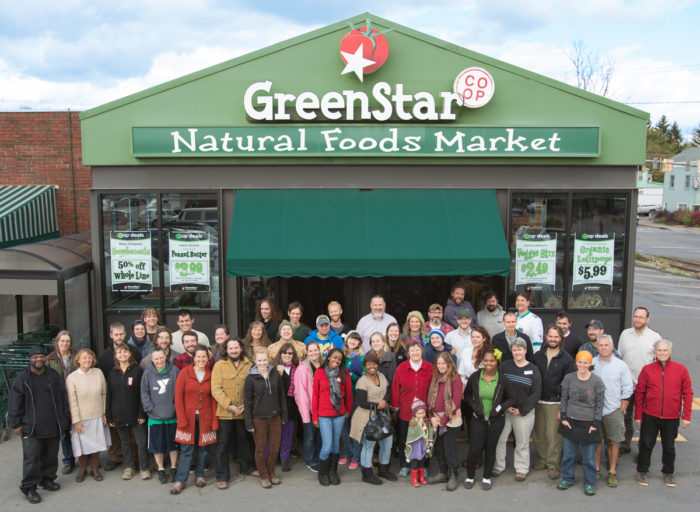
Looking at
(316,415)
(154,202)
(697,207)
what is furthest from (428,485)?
(697,207)

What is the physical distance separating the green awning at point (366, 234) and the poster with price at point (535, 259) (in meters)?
0.92

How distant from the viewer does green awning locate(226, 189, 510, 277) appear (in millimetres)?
9172

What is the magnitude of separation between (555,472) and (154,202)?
774 cm

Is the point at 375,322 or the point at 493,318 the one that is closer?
the point at 375,322

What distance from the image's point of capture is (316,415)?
22.6 feet

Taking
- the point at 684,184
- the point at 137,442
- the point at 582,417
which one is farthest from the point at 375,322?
the point at 684,184

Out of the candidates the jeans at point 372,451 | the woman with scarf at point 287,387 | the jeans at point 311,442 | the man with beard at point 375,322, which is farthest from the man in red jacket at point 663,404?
the woman with scarf at point 287,387

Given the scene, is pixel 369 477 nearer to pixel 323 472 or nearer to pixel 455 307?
pixel 323 472

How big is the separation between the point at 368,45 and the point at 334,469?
681cm

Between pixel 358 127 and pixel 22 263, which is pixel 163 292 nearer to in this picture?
pixel 22 263

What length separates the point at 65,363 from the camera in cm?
721

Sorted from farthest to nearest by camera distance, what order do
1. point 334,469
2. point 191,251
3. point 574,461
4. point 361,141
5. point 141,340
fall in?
point 191,251 < point 361,141 < point 141,340 < point 334,469 < point 574,461

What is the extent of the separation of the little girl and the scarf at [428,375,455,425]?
13 centimetres

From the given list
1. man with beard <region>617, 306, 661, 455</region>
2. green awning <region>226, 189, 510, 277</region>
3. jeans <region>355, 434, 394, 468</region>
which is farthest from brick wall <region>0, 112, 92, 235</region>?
man with beard <region>617, 306, 661, 455</region>
